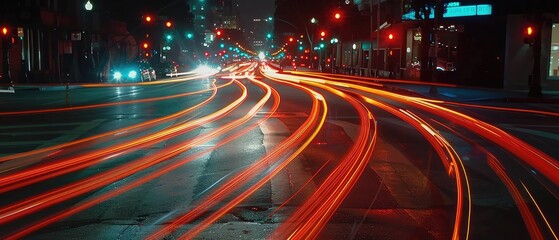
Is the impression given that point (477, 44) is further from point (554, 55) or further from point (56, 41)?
point (56, 41)

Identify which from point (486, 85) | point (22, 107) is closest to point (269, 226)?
point (22, 107)

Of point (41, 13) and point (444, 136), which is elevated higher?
point (41, 13)

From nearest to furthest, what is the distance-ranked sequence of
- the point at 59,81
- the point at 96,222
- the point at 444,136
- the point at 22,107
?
the point at 96,222, the point at 444,136, the point at 22,107, the point at 59,81

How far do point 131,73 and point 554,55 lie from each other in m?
33.3

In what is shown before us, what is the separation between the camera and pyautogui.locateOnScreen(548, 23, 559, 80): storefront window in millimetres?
40281

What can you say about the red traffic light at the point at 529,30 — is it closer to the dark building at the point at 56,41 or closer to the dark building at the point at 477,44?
the dark building at the point at 477,44

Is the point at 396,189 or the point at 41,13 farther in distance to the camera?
the point at 41,13

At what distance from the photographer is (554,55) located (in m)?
40.3

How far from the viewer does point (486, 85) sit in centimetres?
4412

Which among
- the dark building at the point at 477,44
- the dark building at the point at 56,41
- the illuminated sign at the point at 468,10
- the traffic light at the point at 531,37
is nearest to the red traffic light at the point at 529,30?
the traffic light at the point at 531,37

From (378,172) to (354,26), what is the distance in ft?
230

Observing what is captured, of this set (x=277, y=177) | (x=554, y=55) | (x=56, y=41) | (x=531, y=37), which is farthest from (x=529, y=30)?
(x=56, y=41)

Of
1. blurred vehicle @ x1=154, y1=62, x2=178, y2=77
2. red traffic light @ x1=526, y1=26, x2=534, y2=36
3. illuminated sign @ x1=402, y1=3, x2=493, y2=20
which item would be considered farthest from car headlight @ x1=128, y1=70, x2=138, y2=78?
red traffic light @ x1=526, y1=26, x2=534, y2=36

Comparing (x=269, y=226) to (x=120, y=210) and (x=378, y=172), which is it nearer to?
(x=120, y=210)
